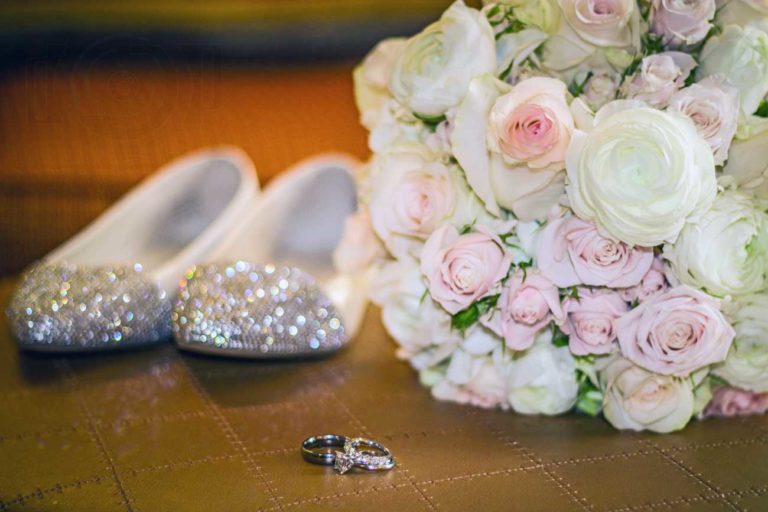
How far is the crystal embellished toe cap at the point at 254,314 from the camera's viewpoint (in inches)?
38.8

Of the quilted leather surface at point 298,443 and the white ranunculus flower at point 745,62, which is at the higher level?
the white ranunculus flower at point 745,62

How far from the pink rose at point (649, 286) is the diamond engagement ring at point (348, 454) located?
0.25 m

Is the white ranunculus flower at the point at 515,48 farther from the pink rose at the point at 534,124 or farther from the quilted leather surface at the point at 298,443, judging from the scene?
the quilted leather surface at the point at 298,443

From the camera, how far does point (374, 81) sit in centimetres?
97

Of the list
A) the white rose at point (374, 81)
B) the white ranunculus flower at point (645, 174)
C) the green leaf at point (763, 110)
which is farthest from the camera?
the white rose at point (374, 81)

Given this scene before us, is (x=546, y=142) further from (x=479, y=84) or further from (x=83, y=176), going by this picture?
(x=83, y=176)

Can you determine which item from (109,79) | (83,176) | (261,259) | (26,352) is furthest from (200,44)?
(26,352)

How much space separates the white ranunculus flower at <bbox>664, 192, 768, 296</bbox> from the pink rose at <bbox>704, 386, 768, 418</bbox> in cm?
14

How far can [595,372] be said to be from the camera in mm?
862

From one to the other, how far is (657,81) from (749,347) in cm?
25

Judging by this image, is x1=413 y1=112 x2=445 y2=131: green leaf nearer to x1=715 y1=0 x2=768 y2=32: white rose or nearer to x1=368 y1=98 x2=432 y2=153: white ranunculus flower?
x1=368 y1=98 x2=432 y2=153: white ranunculus flower

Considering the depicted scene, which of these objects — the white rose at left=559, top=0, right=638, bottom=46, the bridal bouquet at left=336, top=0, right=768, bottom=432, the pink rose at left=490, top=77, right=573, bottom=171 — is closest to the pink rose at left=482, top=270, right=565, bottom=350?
the bridal bouquet at left=336, top=0, right=768, bottom=432

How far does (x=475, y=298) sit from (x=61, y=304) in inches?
18.6

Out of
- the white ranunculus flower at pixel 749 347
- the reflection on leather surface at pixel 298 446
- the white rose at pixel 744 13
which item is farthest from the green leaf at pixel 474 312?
the white rose at pixel 744 13
